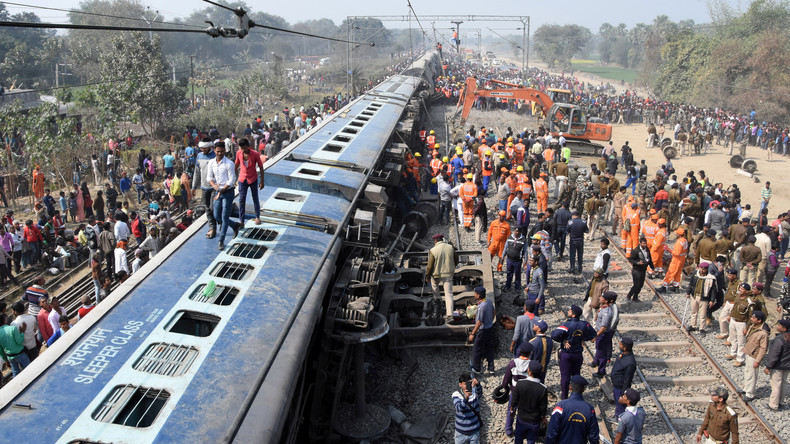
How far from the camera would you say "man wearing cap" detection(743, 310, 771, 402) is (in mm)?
9180

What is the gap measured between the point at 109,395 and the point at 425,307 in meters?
6.48

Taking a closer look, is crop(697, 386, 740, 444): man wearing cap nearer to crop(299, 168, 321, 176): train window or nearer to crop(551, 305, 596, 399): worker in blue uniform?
crop(551, 305, 596, 399): worker in blue uniform

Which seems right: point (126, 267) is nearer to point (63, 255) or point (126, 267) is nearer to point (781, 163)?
point (63, 255)

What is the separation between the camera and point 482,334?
9.49 m

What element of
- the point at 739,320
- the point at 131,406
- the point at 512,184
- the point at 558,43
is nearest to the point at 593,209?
the point at 512,184

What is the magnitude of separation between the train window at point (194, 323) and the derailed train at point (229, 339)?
0.01 m

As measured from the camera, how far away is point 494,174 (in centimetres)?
2050

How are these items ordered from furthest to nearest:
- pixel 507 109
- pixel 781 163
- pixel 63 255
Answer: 1. pixel 507 109
2. pixel 781 163
3. pixel 63 255

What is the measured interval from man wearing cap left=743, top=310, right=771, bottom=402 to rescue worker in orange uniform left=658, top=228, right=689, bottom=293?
321cm

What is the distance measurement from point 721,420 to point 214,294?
6401mm

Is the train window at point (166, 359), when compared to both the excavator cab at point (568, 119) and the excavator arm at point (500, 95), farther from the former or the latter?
the excavator arm at point (500, 95)

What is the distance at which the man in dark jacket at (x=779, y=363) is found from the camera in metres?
8.94

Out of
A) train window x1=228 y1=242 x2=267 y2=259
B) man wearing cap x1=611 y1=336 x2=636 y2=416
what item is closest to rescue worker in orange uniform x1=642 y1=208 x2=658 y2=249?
man wearing cap x1=611 y1=336 x2=636 y2=416

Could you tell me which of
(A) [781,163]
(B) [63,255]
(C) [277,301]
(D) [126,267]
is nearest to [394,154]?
(D) [126,267]
